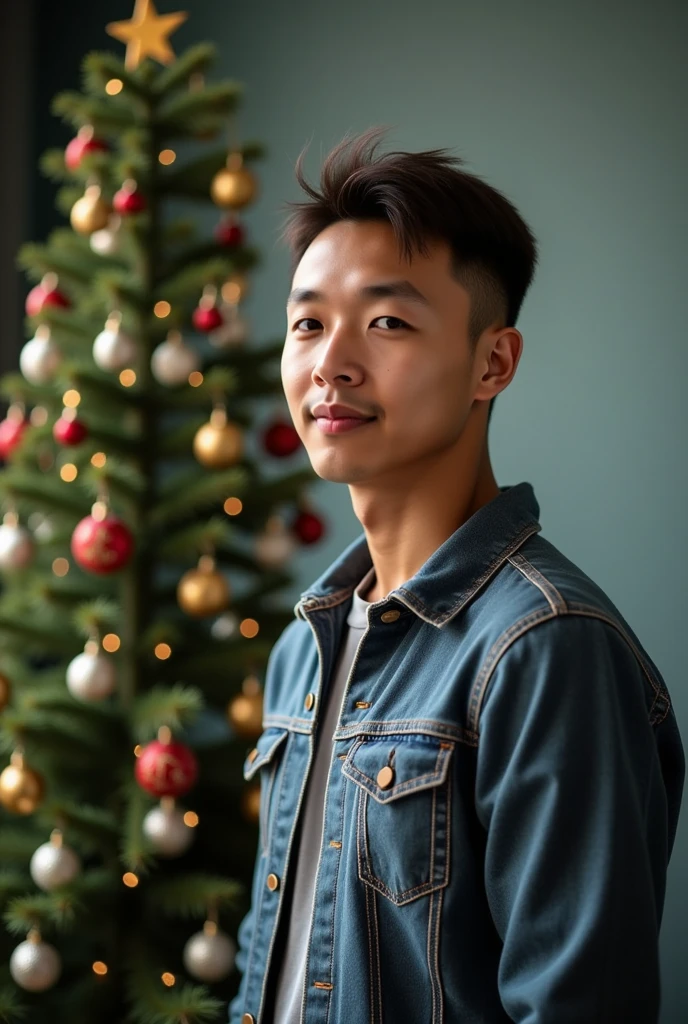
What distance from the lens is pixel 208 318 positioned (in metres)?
1.72

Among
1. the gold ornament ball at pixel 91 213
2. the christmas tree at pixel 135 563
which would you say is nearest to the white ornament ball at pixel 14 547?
the christmas tree at pixel 135 563

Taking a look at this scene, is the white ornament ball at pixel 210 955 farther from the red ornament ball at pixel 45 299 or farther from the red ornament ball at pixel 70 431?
the red ornament ball at pixel 45 299

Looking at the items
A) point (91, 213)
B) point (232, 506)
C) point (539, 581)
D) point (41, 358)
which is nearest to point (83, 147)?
point (91, 213)

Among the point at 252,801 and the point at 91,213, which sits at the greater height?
the point at 91,213

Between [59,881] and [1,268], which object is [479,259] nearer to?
[59,881]

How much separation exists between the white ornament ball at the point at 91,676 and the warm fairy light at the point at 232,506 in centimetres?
33

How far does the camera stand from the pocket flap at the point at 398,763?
878 mm

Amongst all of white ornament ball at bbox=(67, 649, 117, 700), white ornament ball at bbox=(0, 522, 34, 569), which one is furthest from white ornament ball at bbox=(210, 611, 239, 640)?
white ornament ball at bbox=(0, 522, 34, 569)

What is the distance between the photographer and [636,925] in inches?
30.4

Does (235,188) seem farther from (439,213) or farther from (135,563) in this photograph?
(439,213)

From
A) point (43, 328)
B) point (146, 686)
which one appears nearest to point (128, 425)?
point (43, 328)

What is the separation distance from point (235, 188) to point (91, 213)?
25 cm

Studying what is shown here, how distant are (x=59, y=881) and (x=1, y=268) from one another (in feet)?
5.50

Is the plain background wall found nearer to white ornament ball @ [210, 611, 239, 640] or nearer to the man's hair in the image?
white ornament ball @ [210, 611, 239, 640]
